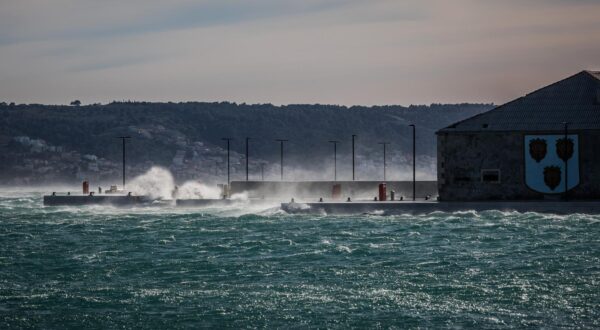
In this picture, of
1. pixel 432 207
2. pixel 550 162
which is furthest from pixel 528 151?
pixel 432 207

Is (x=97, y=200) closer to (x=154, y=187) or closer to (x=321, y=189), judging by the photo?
(x=154, y=187)

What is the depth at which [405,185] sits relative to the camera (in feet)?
289

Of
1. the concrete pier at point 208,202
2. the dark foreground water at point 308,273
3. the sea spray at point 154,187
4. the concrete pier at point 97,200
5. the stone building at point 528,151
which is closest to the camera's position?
the dark foreground water at point 308,273

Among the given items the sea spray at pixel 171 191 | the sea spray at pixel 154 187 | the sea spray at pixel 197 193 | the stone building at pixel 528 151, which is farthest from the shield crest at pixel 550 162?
the sea spray at pixel 154 187

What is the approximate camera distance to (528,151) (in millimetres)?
74438

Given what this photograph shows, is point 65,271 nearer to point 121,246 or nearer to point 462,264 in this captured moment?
point 121,246

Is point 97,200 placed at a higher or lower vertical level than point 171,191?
lower

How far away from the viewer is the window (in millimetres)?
74750

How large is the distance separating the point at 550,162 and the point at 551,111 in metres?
3.75

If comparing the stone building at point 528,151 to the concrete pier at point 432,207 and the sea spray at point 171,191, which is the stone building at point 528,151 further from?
the sea spray at point 171,191

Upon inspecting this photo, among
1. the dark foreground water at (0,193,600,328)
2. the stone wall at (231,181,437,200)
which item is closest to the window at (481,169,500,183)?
the dark foreground water at (0,193,600,328)

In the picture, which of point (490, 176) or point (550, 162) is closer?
point (550, 162)

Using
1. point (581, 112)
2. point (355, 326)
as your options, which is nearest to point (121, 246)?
point (355, 326)

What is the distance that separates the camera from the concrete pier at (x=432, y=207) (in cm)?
7062
